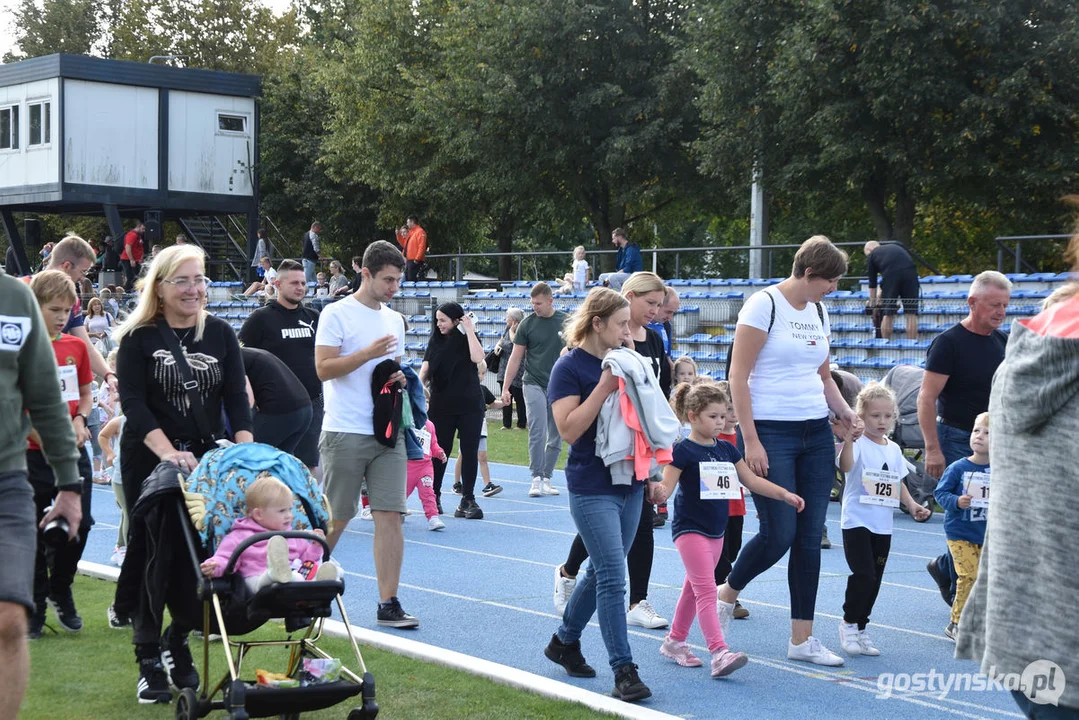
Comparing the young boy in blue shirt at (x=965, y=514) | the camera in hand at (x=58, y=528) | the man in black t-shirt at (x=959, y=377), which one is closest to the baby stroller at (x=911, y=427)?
the man in black t-shirt at (x=959, y=377)

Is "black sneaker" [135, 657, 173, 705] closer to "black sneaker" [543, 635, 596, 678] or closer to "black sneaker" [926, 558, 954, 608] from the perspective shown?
"black sneaker" [543, 635, 596, 678]

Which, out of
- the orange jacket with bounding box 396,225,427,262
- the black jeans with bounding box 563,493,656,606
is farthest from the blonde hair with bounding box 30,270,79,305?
the orange jacket with bounding box 396,225,427,262

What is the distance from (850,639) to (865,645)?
9 centimetres

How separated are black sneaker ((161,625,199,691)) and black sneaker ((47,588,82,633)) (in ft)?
5.76

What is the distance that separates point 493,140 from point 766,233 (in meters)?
9.11

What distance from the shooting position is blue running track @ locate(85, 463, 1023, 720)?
6.20m

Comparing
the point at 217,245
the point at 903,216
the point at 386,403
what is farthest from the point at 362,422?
the point at 217,245

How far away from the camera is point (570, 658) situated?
6.58 m

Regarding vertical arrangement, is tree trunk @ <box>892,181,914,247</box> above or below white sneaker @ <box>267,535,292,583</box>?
above

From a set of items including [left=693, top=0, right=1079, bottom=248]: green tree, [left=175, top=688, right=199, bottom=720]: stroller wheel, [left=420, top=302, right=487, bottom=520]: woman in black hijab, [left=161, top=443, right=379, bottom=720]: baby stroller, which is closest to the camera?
[left=161, top=443, right=379, bottom=720]: baby stroller

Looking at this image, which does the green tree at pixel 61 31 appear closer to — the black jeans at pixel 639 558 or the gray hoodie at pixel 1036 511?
the black jeans at pixel 639 558

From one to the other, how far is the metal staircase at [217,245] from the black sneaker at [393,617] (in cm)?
3879

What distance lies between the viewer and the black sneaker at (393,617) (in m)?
7.56

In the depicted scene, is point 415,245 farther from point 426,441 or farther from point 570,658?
point 570,658
